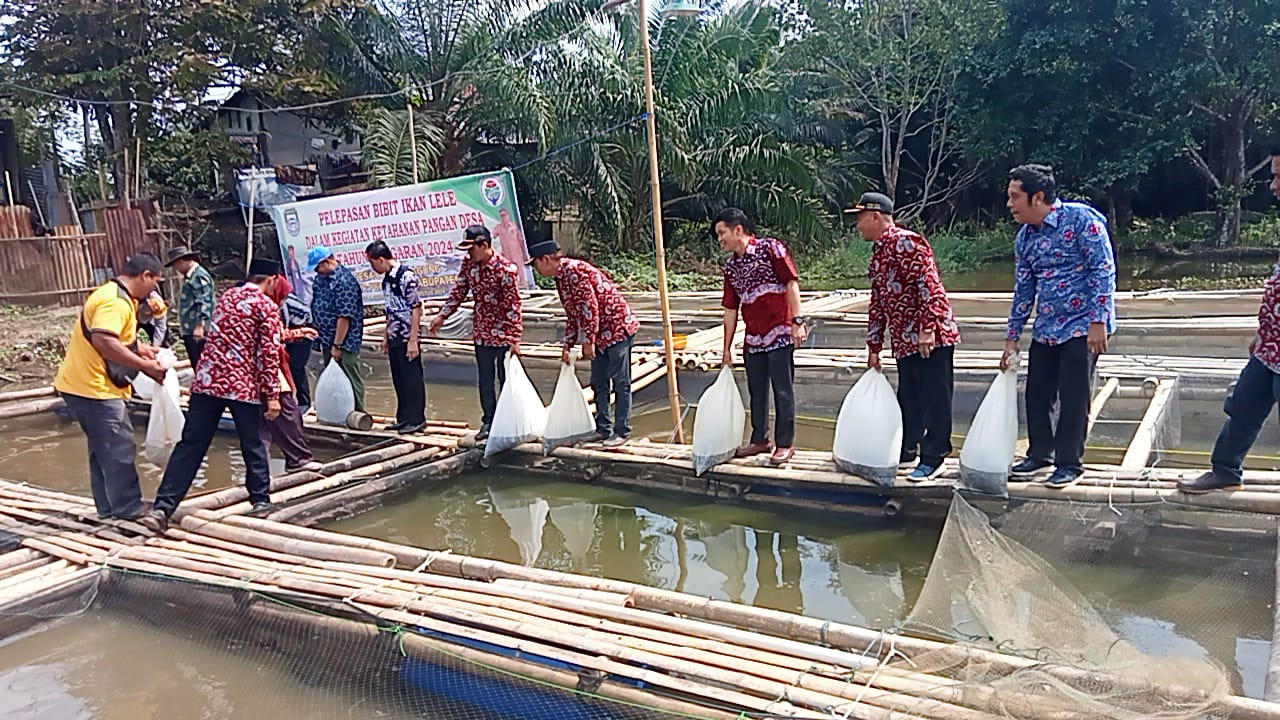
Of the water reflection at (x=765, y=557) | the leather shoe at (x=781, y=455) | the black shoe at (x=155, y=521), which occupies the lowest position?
the water reflection at (x=765, y=557)

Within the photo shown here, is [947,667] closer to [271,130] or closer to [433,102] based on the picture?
[433,102]

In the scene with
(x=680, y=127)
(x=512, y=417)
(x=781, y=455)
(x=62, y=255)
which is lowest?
(x=781, y=455)

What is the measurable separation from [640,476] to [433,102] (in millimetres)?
12663

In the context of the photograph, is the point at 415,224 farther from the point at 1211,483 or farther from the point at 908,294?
the point at 1211,483

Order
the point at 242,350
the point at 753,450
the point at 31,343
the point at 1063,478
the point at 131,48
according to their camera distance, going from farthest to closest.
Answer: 1. the point at 131,48
2. the point at 31,343
3. the point at 753,450
4. the point at 242,350
5. the point at 1063,478

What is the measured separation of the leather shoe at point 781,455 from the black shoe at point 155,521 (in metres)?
3.39

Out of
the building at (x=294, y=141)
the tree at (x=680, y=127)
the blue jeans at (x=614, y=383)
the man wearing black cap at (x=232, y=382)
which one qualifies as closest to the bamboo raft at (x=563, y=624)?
the man wearing black cap at (x=232, y=382)

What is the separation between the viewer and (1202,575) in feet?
13.6

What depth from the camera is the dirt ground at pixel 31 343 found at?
10.9 metres

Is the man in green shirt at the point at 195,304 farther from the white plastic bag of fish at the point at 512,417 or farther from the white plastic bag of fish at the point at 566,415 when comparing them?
the white plastic bag of fish at the point at 566,415

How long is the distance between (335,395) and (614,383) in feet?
7.63

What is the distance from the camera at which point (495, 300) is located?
252 inches

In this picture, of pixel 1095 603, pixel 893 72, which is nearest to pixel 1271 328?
pixel 1095 603

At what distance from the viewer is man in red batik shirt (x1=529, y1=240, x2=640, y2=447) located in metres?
6.00
